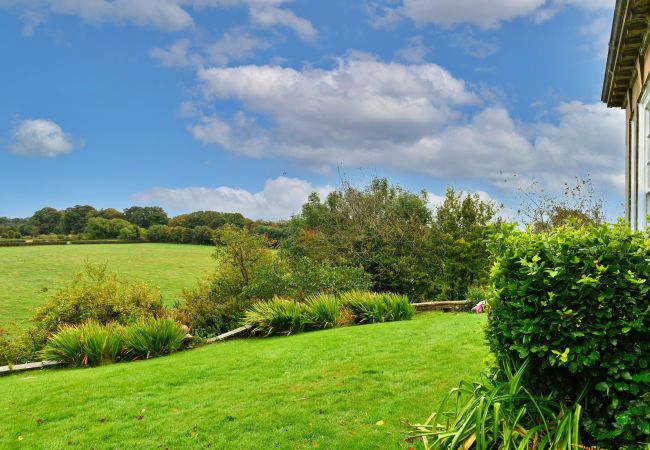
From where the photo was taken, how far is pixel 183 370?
286 inches

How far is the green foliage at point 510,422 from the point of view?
10.9 feet

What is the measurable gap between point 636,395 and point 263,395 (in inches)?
152

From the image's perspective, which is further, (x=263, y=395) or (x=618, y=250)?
(x=263, y=395)

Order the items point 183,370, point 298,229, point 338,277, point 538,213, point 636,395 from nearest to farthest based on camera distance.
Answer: point 636,395 < point 183,370 < point 338,277 < point 538,213 < point 298,229

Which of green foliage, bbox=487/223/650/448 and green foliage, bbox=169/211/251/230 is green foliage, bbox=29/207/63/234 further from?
green foliage, bbox=487/223/650/448

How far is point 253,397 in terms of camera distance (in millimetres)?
5539

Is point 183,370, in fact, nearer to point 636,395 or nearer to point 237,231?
point 636,395

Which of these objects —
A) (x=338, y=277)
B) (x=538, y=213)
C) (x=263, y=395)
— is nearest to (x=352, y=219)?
(x=338, y=277)

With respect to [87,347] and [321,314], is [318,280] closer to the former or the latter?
[321,314]

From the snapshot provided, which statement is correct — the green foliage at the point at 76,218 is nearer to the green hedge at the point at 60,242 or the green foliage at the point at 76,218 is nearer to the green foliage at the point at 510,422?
the green hedge at the point at 60,242

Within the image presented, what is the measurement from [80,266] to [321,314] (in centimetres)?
1619

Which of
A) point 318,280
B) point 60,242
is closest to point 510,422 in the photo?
point 318,280

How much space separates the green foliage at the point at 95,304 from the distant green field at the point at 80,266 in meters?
3.17

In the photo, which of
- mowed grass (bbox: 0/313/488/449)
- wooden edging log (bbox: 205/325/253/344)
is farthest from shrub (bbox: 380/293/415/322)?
wooden edging log (bbox: 205/325/253/344)
